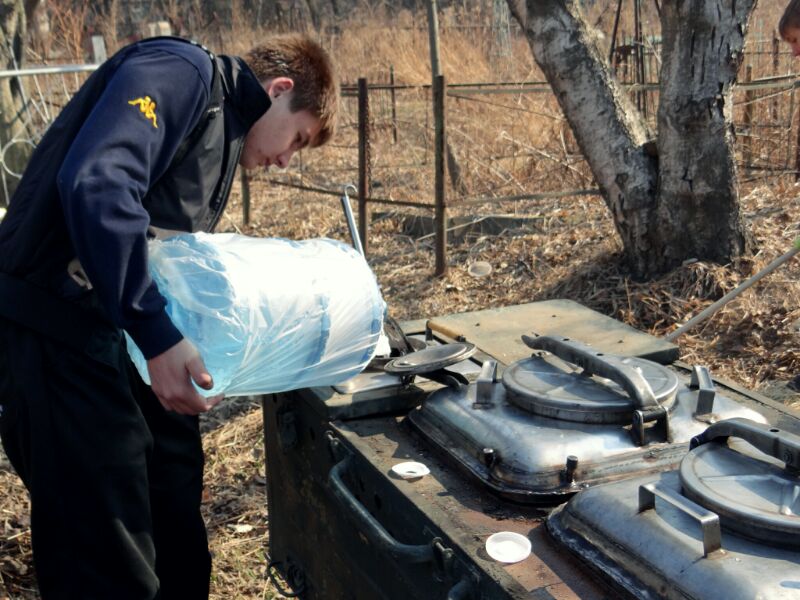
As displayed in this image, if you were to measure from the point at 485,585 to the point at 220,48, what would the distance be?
16230mm

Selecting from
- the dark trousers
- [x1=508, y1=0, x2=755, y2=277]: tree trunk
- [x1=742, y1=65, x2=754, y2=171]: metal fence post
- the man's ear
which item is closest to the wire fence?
[x1=742, y1=65, x2=754, y2=171]: metal fence post

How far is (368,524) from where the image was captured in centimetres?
177

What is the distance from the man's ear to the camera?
7.26 feet

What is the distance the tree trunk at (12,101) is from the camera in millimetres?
9609

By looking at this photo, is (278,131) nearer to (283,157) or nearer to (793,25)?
(283,157)

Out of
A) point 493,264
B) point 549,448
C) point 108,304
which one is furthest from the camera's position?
point 493,264

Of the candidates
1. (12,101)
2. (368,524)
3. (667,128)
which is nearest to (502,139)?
(667,128)

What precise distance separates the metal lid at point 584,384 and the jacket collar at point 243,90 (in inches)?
34.2

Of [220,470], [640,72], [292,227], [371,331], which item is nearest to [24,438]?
Answer: [371,331]

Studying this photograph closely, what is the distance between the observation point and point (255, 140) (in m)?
2.28

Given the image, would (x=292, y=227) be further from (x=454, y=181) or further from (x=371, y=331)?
(x=371, y=331)

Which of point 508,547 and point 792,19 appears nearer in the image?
point 508,547

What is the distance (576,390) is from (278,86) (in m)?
1.04

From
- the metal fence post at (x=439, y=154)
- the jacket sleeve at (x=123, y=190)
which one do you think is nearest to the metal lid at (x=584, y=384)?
the jacket sleeve at (x=123, y=190)
